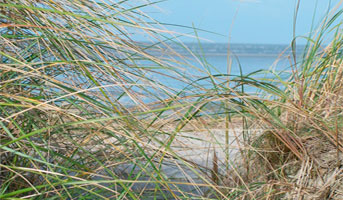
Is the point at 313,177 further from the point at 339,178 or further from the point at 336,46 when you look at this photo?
the point at 336,46

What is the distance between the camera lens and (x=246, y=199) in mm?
1075

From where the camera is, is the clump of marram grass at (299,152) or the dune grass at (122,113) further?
the clump of marram grass at (299,152)

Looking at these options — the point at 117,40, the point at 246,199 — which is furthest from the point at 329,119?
the point at 117,40

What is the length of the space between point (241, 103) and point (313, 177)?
245 millimetres

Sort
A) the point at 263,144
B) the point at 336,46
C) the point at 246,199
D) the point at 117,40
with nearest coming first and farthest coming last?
1. the point at 117,40
2. the point at 246,199
3. the point at 263,144
4. the point at 336,46

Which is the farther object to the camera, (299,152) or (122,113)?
(299,152)

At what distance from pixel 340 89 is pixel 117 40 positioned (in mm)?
621

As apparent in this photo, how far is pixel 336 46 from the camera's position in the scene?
54.7 inches

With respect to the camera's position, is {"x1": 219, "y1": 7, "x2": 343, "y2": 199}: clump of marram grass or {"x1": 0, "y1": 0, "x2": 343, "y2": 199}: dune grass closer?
{"x1": 0, "y1": 0, "x2": 343, "y2": 199}: dune grass

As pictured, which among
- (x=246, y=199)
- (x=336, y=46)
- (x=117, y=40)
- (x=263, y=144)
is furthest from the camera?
(x=336, y=46)

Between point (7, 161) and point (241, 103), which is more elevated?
point (241, 103)

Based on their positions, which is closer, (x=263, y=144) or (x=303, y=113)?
(x=303, y=113)

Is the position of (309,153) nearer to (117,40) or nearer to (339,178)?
(339,178)

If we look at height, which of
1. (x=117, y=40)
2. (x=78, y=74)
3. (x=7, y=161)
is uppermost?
(x=117, y=40)
